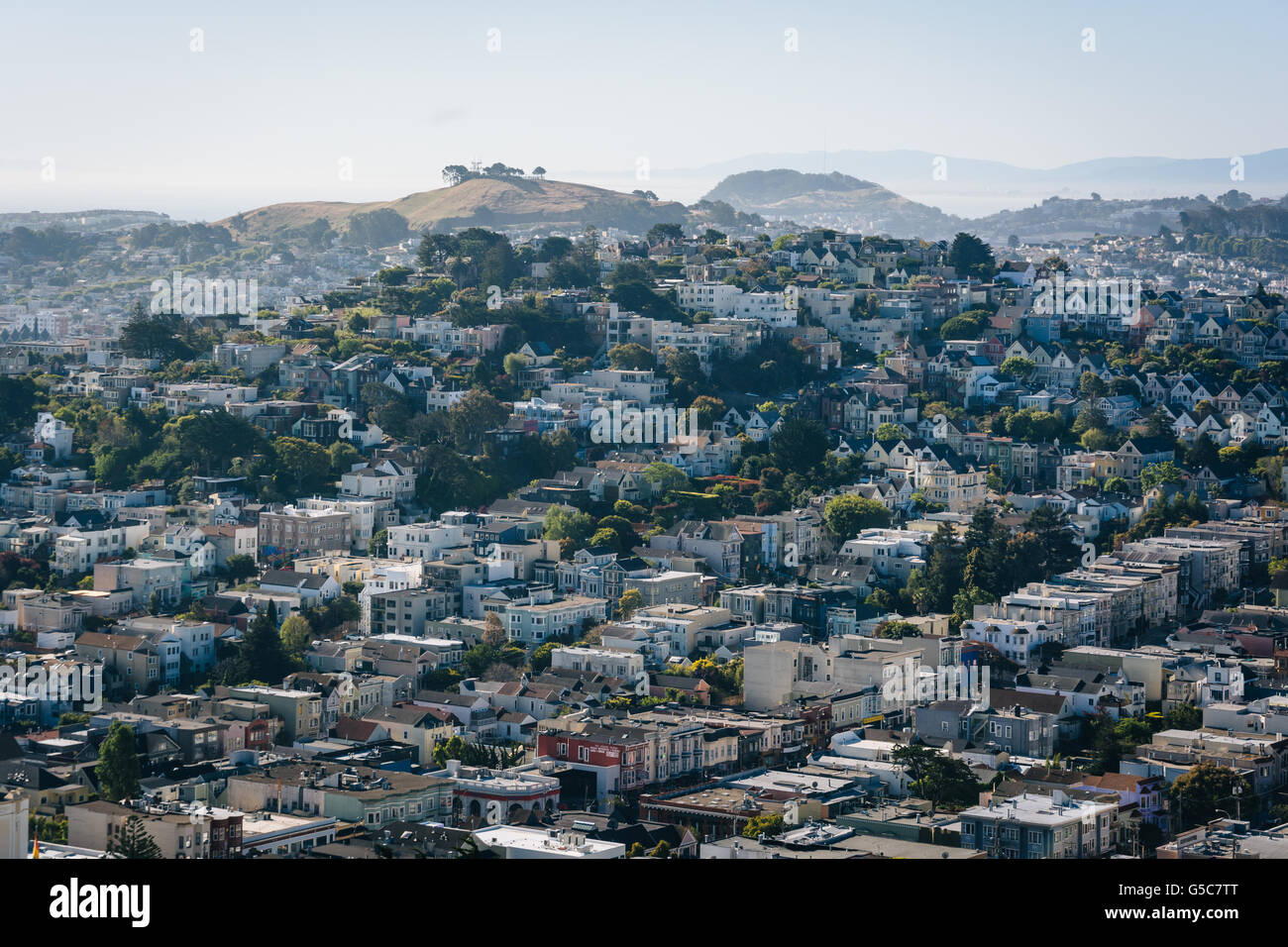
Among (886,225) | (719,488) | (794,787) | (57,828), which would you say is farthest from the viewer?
(886,225)

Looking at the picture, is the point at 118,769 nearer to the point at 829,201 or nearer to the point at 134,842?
the point at 134,842

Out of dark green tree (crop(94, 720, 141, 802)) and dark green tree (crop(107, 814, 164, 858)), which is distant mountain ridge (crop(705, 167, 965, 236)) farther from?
dark green tree (crop(107, 814, 164, 858))

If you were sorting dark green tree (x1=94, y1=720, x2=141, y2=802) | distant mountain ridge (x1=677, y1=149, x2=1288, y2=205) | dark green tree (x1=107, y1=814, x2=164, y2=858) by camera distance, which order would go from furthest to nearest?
distant mountain ridge (x1=677, y1=149, x2=1288, y2=205) → dark green tree (x1=94, y1=720, x2=141, y2=802) → dark green tree (x1=107, y1=814, x2=164, y2=858)

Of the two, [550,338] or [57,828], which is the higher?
[550,338]

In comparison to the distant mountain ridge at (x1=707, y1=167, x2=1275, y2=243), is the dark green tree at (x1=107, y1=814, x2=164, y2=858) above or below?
below

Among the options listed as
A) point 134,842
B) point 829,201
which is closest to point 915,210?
point 829,201

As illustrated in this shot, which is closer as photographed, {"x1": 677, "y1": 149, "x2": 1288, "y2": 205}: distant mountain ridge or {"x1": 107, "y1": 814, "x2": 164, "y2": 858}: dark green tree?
{"x1": 107, "y1": 814, "x2": 164, "y2": 858}: dark green tree

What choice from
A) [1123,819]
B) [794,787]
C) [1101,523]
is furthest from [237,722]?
[1101,523]

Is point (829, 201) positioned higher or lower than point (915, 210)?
higher

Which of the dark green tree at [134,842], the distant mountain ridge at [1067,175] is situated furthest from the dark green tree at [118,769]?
the distant mountain ridge at [1067,175]

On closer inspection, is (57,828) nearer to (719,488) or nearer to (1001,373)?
(719,488)

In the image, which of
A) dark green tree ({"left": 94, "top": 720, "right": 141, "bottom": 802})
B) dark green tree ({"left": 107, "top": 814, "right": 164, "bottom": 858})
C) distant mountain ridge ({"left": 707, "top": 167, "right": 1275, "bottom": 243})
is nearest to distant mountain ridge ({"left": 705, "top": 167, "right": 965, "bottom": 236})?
distant mountain ridge ({"left": 707, "top": 167, "right": 1275, "bottom": 243})
